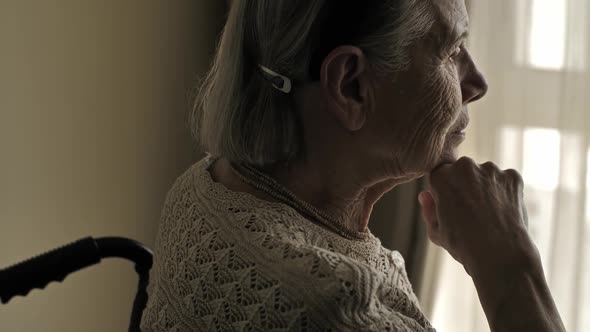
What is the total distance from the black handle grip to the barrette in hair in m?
0.36

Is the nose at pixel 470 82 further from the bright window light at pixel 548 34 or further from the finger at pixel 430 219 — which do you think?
the bright window light at pixel 548 34

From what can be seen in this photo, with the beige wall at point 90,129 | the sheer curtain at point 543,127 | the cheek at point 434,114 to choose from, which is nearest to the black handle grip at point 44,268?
the cheek at point 434,114

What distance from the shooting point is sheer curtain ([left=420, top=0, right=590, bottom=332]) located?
6.93 ft

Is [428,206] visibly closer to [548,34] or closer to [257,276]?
[257,276]

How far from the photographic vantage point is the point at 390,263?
121cm

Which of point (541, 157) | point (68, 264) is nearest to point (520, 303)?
point (68, 264)

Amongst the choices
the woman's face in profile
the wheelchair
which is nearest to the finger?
the woman's face in profile

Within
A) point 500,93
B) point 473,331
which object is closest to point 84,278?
point 473,331

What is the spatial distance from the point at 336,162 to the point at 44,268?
0.46 m

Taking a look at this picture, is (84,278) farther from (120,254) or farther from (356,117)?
(356,117)

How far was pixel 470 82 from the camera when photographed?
1220mm

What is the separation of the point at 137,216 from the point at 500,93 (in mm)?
1406

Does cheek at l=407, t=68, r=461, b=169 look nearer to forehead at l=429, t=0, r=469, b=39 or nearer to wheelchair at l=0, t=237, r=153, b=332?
forehead at l=429, t=0, r=469, b=39

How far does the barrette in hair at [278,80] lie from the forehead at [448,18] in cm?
24
